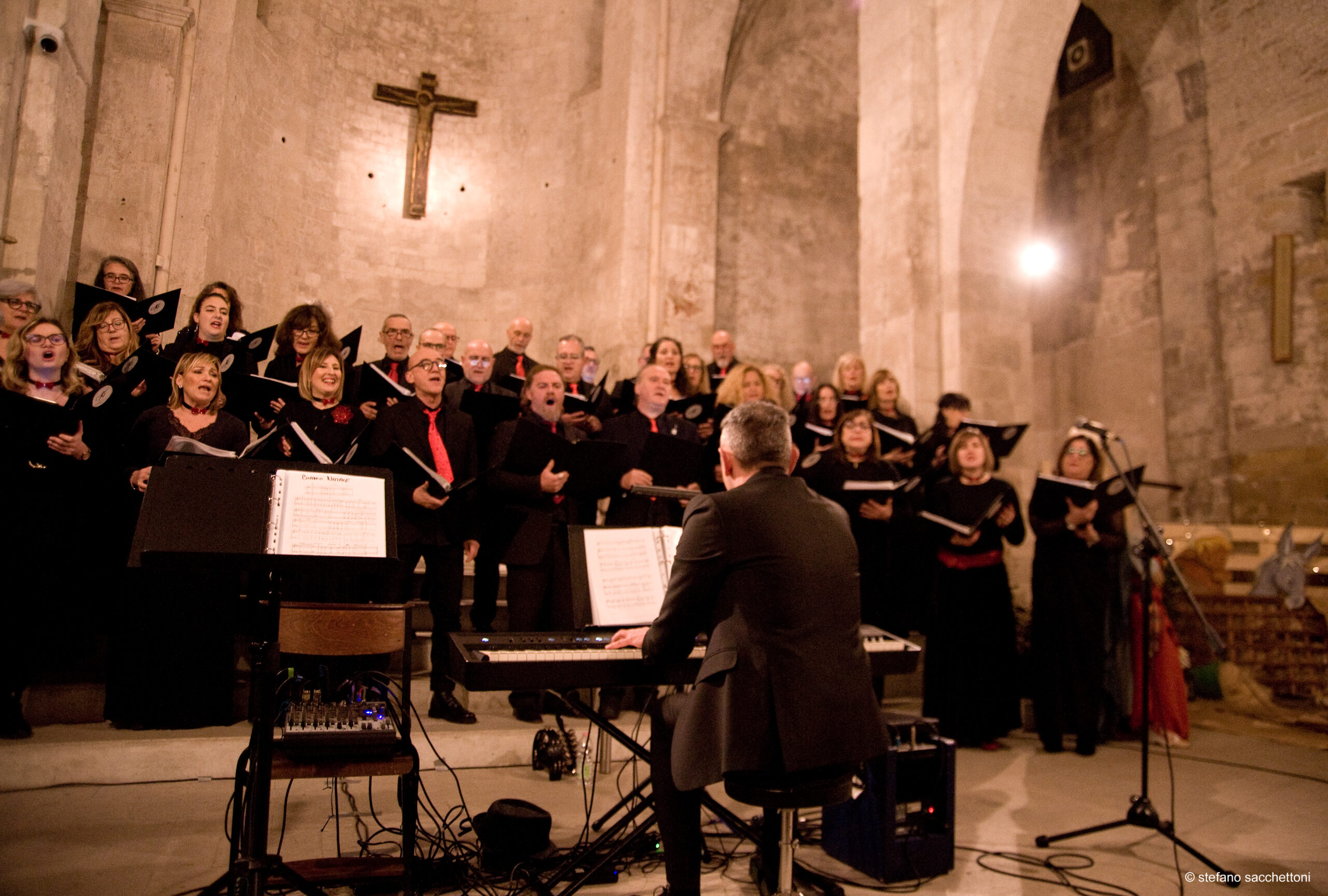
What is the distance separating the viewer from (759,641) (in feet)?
7.57

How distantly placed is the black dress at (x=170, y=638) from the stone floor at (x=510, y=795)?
13 cm

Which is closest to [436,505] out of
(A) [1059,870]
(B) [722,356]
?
(A) [1059,870]

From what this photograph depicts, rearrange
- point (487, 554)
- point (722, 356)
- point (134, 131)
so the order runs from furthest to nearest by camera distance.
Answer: point (134, 131) < point (722, 356) < point (487, 554)

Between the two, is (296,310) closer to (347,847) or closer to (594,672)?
(347,847)

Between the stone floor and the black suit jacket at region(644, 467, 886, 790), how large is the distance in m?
1.04

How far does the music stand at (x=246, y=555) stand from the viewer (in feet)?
7.22

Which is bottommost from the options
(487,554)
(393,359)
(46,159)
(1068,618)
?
(1068,618)

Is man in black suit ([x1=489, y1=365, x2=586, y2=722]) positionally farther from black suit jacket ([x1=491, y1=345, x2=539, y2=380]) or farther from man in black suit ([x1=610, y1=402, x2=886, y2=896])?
black suit jacket ([x1=491, y1=345, x2=539, y2=380])

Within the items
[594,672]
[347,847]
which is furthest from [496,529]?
[594,672]

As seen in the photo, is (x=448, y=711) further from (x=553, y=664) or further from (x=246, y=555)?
(x=246, y=555)

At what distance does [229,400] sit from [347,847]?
2.30 metres

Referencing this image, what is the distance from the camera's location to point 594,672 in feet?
8.59

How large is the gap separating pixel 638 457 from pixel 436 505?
117 cm

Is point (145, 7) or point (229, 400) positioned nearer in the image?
point (229, 400)
